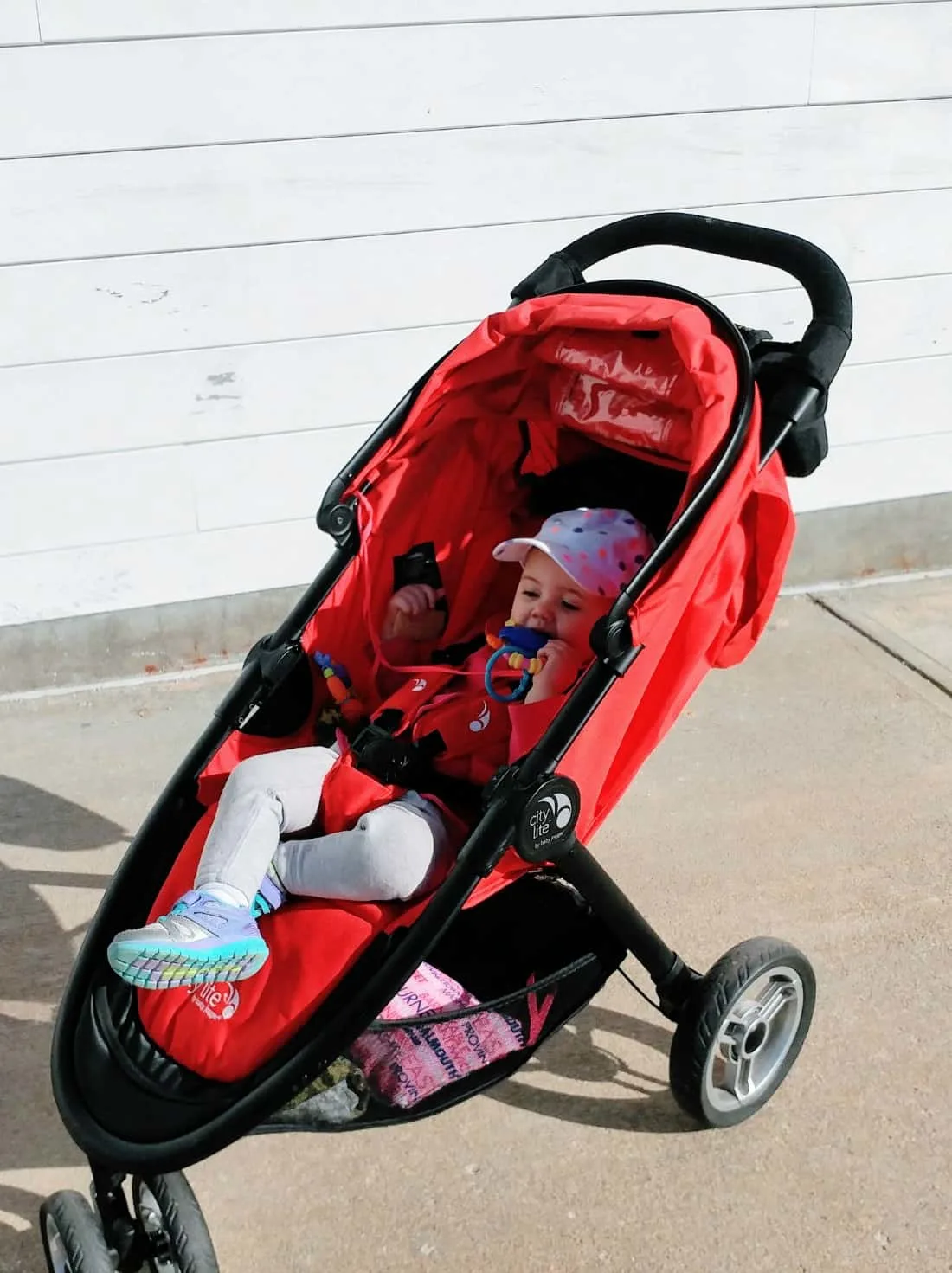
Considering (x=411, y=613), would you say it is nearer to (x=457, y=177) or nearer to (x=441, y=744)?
(x=441, y=744)

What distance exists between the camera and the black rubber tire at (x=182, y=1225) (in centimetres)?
198

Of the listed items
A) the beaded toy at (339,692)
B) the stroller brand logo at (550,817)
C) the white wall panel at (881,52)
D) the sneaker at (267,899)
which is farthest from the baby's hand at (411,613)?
the white wall panel at (881,52)

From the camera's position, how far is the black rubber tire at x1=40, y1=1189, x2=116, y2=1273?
1.99 m

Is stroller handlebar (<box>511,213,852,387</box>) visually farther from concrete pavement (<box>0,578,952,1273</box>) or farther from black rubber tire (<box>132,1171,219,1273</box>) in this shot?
black rubber tire (<box>132,1171,219,1273</box>)

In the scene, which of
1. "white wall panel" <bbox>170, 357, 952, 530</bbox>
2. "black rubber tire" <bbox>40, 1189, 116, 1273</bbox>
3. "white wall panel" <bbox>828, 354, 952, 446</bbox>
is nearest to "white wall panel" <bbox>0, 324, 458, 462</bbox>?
"white wall panel" <bbox>170, 357, 952, 530</bbox>

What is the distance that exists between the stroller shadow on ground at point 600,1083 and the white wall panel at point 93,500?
2.16 m

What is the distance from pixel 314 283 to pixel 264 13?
2.47 ft

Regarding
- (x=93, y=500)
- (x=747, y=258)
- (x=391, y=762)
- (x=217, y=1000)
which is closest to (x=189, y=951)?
(x=217, y=1000)

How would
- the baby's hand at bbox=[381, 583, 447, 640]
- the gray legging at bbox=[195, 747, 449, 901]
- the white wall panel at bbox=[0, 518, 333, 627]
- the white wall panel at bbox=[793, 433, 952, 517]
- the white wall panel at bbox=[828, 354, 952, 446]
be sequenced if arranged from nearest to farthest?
the gray legging at bbox=[195, 747, 449, 901] → the baby's hand at bbox=[381, 583, 447, 640] → the white wall panel at bbox=[0, 518, 333, 627] → the white wall panel at bbox=[828, 354, 952, 446] → the white wall panel at bbox=[793, 433, 952, 517]

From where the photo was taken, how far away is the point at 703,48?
4086mm

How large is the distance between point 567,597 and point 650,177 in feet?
7.27

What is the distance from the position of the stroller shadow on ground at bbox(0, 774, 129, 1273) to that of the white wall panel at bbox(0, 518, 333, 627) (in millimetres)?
644

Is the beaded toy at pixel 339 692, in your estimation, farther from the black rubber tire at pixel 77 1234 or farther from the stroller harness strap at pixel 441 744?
the black rubber tire at pixel 77 1234

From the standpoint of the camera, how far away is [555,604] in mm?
2531
